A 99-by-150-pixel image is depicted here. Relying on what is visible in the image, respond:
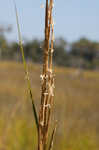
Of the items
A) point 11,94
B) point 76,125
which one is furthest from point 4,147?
point 11,94

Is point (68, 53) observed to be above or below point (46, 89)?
below

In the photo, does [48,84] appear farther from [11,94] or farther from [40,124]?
[11,94]

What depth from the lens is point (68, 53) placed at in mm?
39125

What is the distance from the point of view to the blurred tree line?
36.7 m

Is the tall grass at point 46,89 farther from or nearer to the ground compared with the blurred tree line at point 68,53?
farther from the ground

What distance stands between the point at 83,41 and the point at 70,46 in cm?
286

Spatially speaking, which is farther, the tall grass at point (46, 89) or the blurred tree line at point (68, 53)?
the blurred tree line at point (68, 53)

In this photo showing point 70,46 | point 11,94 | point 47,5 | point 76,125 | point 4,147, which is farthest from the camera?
point 70,46

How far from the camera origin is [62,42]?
37625 mm

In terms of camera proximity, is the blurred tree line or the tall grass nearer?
the tall grass

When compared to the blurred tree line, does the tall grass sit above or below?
above

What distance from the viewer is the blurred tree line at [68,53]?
1446 inches

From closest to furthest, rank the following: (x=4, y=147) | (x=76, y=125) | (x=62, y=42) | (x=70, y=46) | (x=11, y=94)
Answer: (x=4, y=147) → (x=76, y=125) → (x=11, y=94) → (x=62, y=42) → (x=70, y=46)

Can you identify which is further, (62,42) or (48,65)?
(62,42)
